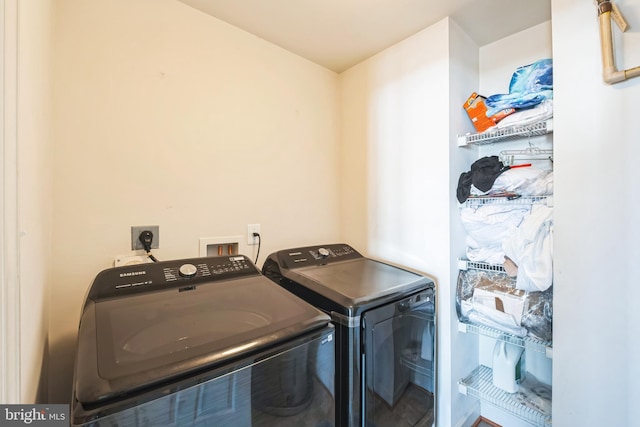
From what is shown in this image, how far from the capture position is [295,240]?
191 cm

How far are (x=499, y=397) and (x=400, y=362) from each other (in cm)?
66

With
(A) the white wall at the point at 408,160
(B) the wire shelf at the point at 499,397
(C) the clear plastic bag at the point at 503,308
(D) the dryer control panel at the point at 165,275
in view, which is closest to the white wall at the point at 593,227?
(C) the clear plastic bag at the point at 503,308

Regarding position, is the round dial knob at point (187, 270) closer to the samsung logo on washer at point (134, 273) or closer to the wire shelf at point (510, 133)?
the samsung logo on washer at point (134, 273)

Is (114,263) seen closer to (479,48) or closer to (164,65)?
(164,65)

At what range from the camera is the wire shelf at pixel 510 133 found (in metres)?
1.27

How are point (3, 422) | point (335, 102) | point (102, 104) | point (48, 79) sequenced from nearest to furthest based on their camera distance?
point (3, 422)
point (48, 79)
point (102, 104)
point (335, 102)

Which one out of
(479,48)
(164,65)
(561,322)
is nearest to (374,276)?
(561,322)

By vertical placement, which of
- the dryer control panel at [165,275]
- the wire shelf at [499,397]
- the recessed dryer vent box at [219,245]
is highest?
the recessed dryer vent box at [219,245]

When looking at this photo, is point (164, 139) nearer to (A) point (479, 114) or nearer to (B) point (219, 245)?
(B) point (219, 245)

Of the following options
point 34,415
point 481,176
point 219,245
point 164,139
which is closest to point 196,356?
point 34,415

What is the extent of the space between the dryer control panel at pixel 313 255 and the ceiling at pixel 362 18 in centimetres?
136

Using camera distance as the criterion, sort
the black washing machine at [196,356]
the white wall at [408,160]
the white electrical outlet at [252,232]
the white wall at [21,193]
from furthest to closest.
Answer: the white electrical outlet at [252,232] < the white wall at [408,160] < the black washing machine at [196,356] < the white wall at [21,193]

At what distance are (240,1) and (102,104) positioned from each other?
88 cm

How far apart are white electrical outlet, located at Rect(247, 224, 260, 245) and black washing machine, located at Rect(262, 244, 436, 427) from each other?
0.17m
